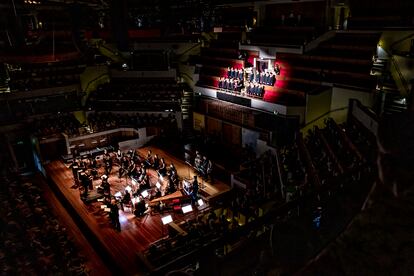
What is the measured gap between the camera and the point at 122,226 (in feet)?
40.8

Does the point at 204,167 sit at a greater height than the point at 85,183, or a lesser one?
greater

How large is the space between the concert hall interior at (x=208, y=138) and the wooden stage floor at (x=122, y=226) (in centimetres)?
7

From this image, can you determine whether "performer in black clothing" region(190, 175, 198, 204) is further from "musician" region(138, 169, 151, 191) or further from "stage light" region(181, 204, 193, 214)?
"musician" region(138, 169, 151, 191)

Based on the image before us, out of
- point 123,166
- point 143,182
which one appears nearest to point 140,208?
point 143,182

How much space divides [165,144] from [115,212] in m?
8.61

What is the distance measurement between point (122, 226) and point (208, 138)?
819cm

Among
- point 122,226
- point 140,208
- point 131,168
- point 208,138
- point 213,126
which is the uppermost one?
point 213,126

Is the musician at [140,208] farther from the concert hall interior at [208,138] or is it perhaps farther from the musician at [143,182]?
the musician at [143,182]

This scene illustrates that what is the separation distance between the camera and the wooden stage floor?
35.0 ft

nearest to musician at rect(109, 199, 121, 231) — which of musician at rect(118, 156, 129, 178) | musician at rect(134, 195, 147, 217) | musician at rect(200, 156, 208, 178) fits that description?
musician at rect(134, 195, 147, 217)

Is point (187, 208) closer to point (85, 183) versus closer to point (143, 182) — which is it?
point (143, 182)

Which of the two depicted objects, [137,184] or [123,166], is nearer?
[137,184]

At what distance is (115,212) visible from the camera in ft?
39.7

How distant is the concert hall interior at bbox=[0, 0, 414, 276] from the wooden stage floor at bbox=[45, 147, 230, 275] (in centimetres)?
7
